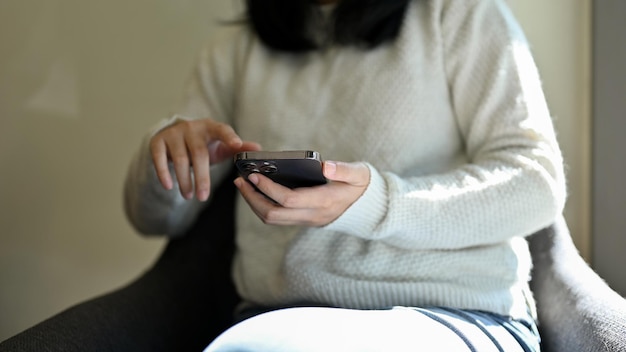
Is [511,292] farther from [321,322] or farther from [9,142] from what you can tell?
[9,142]

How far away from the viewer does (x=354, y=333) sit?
57cm

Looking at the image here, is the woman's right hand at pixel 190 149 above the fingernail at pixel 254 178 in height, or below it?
below

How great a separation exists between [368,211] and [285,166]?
0.13 m

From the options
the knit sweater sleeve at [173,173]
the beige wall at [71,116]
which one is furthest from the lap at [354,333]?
the beige wall at [71,116]

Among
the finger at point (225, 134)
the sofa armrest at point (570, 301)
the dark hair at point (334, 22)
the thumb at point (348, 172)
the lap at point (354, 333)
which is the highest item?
the dark hair at point (334, 22)

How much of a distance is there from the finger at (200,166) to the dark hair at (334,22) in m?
0.23

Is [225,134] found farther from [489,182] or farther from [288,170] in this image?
[489,182]

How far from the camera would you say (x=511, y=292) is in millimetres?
763

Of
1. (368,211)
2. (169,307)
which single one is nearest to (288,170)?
(368,211)

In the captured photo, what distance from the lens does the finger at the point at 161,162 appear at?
2.59ft

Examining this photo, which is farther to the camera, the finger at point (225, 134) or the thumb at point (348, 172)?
the finger at point (225, 134)

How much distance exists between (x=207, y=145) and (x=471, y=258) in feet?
1.10

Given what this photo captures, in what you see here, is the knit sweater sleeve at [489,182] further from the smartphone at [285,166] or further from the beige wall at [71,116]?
the beige wall at [71,116]

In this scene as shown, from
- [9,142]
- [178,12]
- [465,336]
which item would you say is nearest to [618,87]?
[465,336]
